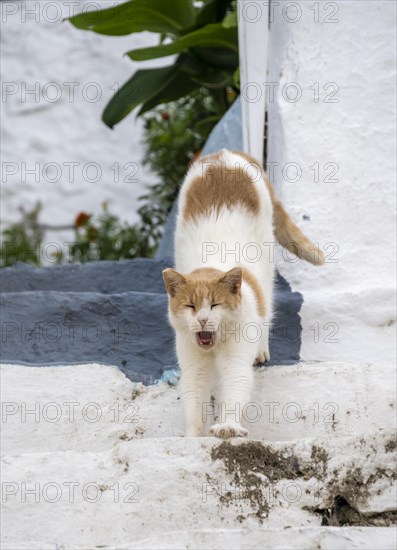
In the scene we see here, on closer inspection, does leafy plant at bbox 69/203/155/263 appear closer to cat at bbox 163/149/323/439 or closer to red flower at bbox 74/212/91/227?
red flower at bbox 74/212/91/227

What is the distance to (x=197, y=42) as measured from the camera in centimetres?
551

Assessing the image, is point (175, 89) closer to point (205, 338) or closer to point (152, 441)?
point (205, 338)

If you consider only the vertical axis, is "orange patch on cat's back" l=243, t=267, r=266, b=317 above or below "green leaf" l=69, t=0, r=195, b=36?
below

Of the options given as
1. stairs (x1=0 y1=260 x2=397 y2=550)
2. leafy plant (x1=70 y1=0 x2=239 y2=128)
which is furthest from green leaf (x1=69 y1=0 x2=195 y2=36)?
stairs (x1=0 y1=260 x2=397 y2=550)

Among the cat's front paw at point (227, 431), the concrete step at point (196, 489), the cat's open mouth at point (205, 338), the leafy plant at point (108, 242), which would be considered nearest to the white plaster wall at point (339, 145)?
the cat's open mouth at point (205, 338)

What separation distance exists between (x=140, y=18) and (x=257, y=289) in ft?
8.37

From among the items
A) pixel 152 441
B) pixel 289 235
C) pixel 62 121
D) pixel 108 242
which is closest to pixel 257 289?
pixel 289 235

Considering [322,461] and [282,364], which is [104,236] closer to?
[282,364]

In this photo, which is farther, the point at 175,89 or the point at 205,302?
the point at 175,89

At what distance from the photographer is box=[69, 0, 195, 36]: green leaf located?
537cm

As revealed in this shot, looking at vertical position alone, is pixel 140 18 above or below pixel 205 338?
above

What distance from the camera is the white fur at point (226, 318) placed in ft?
10.8

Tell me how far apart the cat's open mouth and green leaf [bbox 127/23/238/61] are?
8.20 ft

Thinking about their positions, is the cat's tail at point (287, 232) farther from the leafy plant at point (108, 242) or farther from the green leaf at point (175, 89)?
the leafy plant at point (108, 242)
